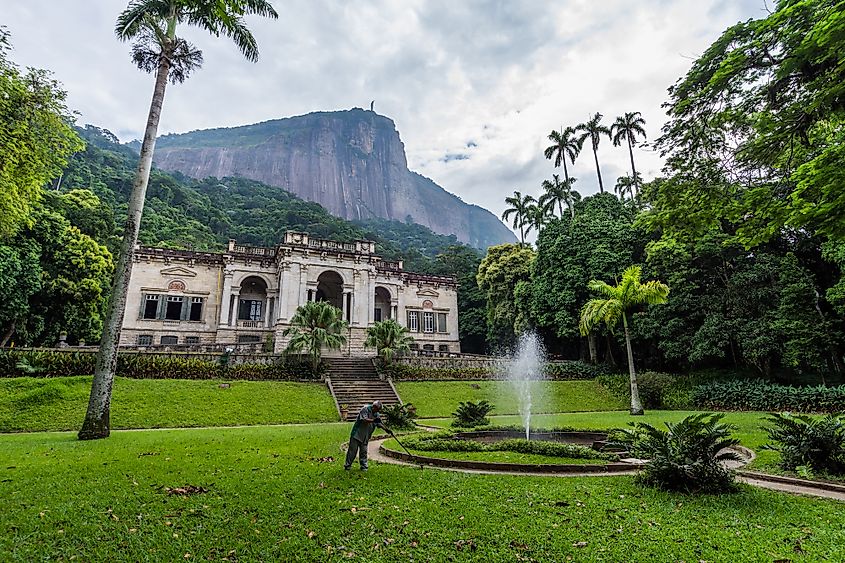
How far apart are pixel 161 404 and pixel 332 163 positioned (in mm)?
131955

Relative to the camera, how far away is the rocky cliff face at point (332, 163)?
12456 cm

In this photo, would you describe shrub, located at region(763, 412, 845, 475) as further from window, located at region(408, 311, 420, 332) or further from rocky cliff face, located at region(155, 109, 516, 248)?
rocky cliff face, located at region(155, 109, 516, 248)

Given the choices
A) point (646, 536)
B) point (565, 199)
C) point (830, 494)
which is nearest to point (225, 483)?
point (646, 536)

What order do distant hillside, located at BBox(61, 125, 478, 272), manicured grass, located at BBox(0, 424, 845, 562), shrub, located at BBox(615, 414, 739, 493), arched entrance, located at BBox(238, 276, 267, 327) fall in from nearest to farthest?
1. manicured grass, located at BBox(0, 424, 845, 562)
2. shrub, located at BBox(615, 414, 739, 493)
3. arched entrance, located at BBox(238, 276, 267, 327)
4. distant hillside, located at BBox(61, 125, 478, 272)

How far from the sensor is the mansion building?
29.6m

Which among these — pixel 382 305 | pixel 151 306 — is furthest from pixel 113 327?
pixel 382 305

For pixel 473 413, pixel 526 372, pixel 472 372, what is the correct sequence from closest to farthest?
pixel 473 413 → pixel 472 372 → pixel 526 372

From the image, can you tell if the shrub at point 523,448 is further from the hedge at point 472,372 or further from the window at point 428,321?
the window at point 428,321

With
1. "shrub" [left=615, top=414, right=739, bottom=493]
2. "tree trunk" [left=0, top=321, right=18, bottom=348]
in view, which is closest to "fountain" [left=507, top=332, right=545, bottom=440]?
"shrub" [left=615, top=414, right=739, bottom=493]

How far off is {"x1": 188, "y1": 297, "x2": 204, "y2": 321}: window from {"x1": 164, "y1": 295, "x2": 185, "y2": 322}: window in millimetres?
758

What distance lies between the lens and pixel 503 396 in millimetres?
23359

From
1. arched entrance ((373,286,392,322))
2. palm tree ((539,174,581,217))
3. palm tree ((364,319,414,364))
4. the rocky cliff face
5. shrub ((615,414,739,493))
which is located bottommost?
shrub ((615,414,739,493))

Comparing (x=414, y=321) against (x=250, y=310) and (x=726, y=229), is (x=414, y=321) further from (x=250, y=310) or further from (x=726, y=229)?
(x=726, y=229)

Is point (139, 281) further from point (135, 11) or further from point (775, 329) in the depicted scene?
point (775, 329)
